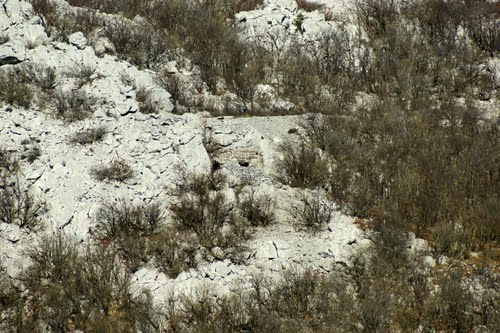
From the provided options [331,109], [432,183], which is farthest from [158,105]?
[432,183]

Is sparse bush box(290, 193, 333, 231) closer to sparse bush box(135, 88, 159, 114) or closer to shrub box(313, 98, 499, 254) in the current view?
shrub box(313, 98, 499, 254)

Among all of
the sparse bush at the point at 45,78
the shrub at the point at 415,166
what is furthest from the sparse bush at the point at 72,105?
the shrub at the point at 415,166

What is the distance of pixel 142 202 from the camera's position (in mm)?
8742

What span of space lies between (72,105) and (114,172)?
270 cm

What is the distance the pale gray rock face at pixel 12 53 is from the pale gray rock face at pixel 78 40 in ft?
4.27

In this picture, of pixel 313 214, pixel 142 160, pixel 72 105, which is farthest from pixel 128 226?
pixel 72 105

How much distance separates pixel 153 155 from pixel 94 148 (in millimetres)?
1357

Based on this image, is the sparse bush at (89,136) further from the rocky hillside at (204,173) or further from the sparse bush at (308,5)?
the sparse bush at (308,5)

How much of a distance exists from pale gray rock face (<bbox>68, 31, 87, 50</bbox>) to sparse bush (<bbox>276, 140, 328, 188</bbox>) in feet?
23.2

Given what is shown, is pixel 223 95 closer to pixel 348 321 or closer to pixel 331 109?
pixel 331 109

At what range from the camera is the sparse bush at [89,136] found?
989 cm

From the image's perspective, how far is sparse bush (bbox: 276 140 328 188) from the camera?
9.20 metres

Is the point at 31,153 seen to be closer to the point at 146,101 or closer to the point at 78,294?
the point at 146,101

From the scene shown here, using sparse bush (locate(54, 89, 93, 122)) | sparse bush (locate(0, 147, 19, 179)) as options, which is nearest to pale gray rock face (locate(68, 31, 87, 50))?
sparse bush (locate(54, 89, 93, 122))
